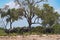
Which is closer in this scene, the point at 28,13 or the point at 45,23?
the point at 45,23

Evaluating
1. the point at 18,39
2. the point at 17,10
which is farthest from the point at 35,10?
the point at 18,39

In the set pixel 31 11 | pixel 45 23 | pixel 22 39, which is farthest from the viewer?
pixel 31 11

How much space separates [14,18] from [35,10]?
174 inches

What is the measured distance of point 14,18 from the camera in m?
43.6

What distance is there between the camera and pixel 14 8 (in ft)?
147

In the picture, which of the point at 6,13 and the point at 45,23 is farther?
the point at 6,13

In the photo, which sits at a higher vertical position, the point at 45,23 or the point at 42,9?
the point at 42,9

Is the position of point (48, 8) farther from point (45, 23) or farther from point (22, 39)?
point (22, 39)

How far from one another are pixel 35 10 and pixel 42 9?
1.39m

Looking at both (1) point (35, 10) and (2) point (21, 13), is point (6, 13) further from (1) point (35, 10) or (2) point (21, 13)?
(1) point (35, 10)

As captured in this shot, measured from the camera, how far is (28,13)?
4350cm

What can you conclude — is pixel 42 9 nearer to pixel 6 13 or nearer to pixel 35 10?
pixel 35 10

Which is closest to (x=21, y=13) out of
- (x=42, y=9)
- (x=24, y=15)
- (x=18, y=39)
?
(x=24, y=15)

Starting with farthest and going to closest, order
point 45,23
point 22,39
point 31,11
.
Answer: point 31,11
point 45,23
point 22,39
